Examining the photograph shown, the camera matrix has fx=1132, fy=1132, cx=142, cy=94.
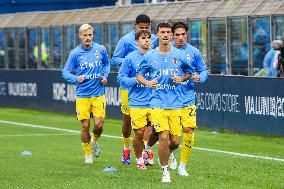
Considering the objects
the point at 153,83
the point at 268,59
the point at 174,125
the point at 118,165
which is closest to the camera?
the point at 153,83

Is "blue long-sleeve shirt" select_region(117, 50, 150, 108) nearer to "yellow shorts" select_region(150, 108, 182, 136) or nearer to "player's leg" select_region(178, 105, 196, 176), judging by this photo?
"player's leg" select_region(178, 105, 196, 176)

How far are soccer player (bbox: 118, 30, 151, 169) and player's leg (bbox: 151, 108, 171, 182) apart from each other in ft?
6.23

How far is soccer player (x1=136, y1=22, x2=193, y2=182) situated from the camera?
15.6 m

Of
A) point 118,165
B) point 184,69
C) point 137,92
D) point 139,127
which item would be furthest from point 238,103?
point 184,69

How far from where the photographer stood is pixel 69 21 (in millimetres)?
36969

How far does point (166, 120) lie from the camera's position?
15.7 metres

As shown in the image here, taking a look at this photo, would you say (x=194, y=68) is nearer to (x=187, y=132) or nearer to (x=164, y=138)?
(x=187, y=132)

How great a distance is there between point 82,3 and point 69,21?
2142 centimetres

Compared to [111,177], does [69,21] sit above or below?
above

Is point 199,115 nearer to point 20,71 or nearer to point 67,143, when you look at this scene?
point 67,143

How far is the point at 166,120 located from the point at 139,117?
1.97 metres

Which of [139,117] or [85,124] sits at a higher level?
[139,117]

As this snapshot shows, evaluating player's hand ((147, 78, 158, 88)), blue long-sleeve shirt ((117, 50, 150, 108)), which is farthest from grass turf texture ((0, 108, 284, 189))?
player's hand ((147, 78, 158, 88))

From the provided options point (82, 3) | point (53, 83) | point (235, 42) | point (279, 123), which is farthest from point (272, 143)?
point (82, 3)
